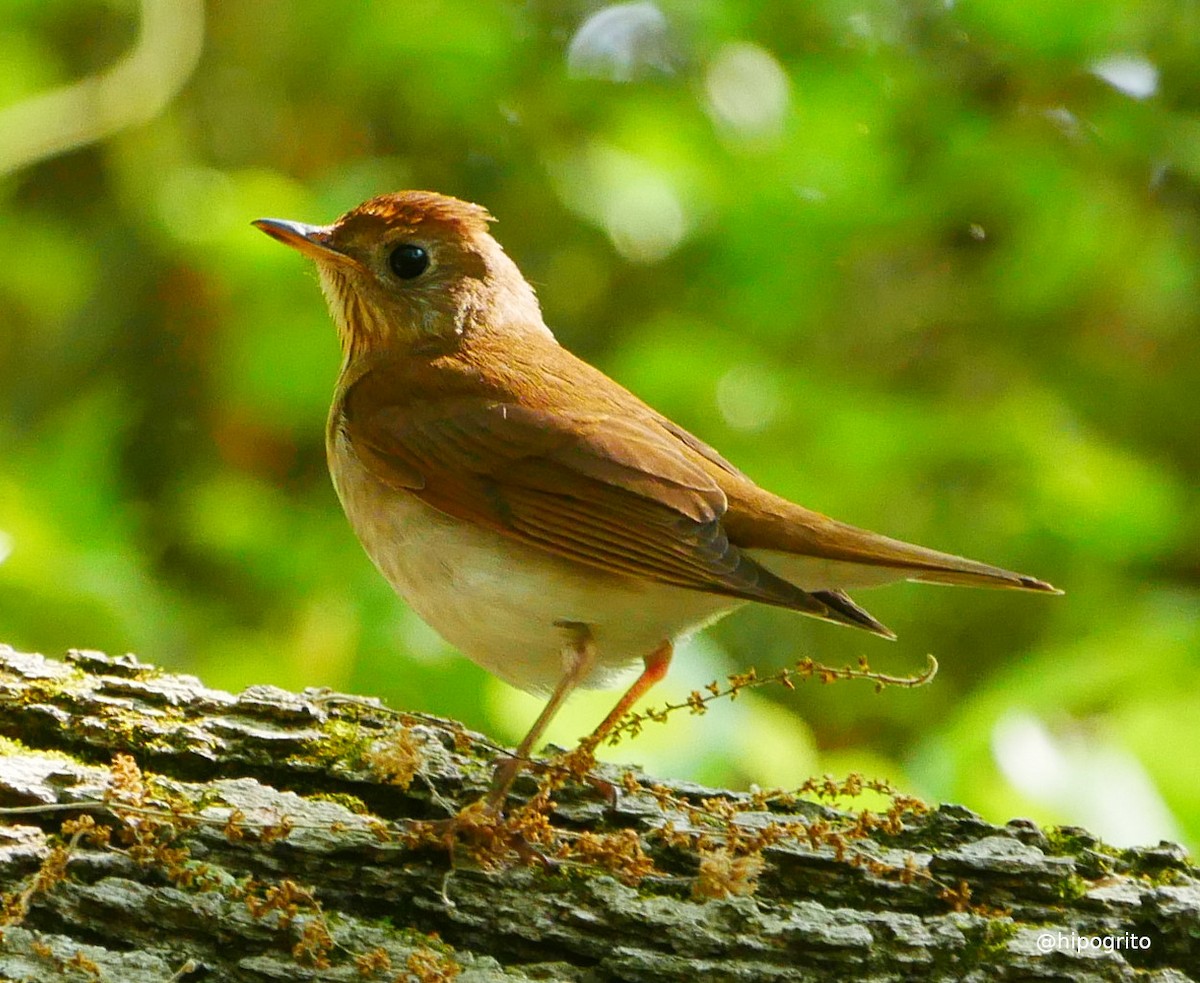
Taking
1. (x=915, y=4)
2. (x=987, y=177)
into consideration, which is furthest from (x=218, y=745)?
(x=915, y=4)

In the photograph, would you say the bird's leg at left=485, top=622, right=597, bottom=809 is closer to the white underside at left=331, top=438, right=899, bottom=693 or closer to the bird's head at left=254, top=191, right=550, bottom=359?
the white underside at left=331, top=438, right=899, bottom=693

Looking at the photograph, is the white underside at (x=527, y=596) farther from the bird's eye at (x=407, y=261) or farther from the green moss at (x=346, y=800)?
the bird's eye at (x=407, y=261)

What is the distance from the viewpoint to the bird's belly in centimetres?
347

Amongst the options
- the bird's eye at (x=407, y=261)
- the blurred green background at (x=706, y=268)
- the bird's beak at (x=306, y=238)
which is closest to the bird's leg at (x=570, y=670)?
the bird's eye at (x=407, y=261)

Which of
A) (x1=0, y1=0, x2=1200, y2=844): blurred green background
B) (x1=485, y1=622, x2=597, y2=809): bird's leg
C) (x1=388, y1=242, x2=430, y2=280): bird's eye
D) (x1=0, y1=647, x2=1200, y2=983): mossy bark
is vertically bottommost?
(x1=0, y1=647, x2=1200, y2=983): mossy bark

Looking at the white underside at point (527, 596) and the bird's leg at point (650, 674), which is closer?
the white underside at point (527, 596)

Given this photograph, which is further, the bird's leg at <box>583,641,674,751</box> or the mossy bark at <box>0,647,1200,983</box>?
the bird's leg at <box>583,641,674,751</box>

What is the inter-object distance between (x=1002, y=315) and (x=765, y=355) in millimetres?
1445

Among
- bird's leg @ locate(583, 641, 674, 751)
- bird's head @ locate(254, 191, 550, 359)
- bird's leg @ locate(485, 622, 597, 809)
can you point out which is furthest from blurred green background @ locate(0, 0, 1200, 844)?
bird's leg @ locate(485, 622, 597, 809)

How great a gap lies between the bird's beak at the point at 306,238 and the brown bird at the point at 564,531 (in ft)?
1.61

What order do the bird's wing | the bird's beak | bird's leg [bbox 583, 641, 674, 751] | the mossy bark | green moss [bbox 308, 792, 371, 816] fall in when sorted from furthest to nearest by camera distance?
the bird's beak < bird's leg [bbox 583, 641, 674, 751] < the bird's wing < green moss [bbox 308, 792, 371, 816] < the mossy bark

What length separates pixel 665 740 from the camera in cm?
413

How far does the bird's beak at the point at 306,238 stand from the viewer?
4191 mm

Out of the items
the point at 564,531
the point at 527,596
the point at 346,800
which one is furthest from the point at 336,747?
the point at 564,531
